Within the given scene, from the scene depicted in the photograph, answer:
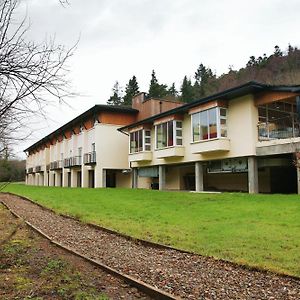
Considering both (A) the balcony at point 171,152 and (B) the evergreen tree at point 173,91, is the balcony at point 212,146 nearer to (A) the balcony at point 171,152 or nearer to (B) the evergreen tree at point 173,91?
(A) the balcony at point 171,152

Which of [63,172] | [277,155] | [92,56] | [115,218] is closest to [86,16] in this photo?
[92,56]

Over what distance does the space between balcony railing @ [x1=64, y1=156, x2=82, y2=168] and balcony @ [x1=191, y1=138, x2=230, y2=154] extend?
69.6ft

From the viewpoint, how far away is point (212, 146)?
2353 centimetres

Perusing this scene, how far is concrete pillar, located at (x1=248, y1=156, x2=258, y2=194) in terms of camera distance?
21297 mm

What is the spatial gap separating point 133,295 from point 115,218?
8007 mm

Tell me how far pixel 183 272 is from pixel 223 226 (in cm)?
459

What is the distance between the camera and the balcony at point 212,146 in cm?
2305

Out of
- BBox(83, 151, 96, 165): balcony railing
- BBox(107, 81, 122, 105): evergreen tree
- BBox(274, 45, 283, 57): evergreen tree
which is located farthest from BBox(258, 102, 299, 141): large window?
BBox(107, 81, 122, 105): evergreen tree

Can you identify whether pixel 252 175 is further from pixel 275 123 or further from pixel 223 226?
pixel 223 226

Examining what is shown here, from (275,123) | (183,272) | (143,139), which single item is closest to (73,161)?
(143,139)

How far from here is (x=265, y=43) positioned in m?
71.6

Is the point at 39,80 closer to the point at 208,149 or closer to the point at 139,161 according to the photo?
the point at 208,149

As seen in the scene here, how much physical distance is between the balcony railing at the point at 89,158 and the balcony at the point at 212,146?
1559 centimetres

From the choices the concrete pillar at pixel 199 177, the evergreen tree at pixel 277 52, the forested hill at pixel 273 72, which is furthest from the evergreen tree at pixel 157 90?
the concrete pillar at pixel 199 177
